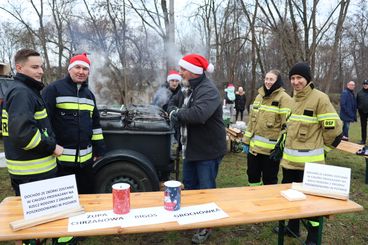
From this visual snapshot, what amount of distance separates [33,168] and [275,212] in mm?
1842

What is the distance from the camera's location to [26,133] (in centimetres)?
215

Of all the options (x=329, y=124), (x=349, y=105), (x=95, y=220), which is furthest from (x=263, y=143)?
(x=349, y=105)

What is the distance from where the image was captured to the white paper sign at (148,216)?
1.80 meters

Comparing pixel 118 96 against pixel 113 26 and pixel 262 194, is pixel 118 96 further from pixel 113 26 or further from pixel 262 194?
pixel 262 194

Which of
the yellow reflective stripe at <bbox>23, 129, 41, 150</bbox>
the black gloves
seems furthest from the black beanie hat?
the yellow reflective stripe at <bbox>23, 129, 41, 150</bbox>

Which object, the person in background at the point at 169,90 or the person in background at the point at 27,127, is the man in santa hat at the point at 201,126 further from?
the person in background at the point at 169,90

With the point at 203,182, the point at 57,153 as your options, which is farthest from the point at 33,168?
the point at 203,182

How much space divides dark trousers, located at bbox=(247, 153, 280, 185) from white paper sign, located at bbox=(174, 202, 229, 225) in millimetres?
1726

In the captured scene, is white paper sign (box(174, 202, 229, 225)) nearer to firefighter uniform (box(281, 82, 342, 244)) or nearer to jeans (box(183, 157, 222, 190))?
jeans (box(183, 157, 222, 190))

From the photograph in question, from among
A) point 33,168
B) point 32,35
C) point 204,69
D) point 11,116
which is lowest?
point 33,168

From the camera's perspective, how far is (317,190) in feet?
7.54

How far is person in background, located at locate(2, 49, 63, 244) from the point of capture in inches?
85.5

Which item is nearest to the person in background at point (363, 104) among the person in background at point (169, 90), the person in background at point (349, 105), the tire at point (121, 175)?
the person in background at point (349, 105)

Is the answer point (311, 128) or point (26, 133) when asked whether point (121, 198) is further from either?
point (311, 128)
